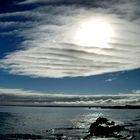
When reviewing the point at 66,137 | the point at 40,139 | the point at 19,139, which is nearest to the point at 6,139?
the point at 19,139

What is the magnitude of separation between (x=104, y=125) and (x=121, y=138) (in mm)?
14957

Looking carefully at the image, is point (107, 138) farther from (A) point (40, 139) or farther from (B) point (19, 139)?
(B) point (19, 139)

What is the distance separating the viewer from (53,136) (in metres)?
71.9

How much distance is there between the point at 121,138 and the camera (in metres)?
67.6

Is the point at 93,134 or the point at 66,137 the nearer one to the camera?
the point at 66,137

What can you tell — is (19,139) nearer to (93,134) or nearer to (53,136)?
(53,136)

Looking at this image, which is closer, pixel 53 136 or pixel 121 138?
pixel 121 138

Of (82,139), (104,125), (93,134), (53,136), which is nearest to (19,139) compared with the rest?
(53,136)

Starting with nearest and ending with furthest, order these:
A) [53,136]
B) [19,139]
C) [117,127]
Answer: [19,139], [53,136], [117,127]

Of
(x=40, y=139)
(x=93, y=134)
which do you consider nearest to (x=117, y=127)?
(x=93, y=134)

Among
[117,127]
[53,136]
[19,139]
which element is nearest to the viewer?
[19,139]

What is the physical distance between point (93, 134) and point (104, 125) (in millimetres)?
8609

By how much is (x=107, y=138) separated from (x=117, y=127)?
1585cm

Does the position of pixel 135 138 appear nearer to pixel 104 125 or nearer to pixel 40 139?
pixel 104 125
